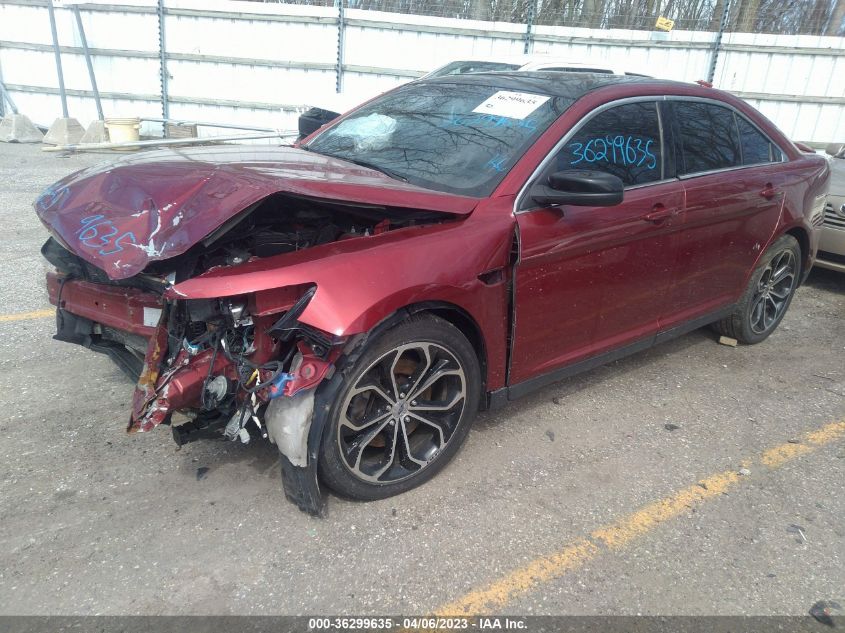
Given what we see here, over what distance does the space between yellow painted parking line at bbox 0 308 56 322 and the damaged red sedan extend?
68.5 inches

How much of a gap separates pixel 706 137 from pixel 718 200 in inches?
15.9

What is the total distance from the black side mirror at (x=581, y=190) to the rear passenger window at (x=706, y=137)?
3.51ft

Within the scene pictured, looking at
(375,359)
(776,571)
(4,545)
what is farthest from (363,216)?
(776,571)

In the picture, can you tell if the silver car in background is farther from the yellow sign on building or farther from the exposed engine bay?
the yellow sign on building

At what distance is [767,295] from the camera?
4.84 metres

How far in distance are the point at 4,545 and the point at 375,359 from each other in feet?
5.26

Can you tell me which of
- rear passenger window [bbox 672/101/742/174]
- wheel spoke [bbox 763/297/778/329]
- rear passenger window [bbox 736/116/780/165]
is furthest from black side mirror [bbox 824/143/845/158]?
rear passenger window [bbox 672/101/742/174]

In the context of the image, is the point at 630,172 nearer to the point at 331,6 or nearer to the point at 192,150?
the point at 192,150

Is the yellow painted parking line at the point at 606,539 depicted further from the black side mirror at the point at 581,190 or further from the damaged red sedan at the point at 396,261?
the black side mirror at the point at 581,190

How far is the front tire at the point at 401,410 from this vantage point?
8.75 ft

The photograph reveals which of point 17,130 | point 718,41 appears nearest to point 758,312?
point 718,41

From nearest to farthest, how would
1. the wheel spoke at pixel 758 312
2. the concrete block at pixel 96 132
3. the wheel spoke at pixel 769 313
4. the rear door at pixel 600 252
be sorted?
1. the rear door at pixel 600 252
2. the wheel spoke at pixel 758 312
3. the wheel spoke at pixel 769 313
4. the concrete block at pixel 96 132

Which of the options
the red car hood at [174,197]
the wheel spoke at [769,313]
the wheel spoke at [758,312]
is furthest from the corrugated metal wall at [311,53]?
the red car hood at [174,197]

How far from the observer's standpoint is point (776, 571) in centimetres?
266
